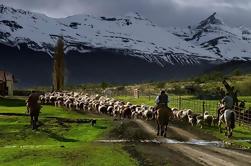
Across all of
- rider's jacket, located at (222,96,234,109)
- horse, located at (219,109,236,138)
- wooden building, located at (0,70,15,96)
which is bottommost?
horse, located at (219,109,236,138)

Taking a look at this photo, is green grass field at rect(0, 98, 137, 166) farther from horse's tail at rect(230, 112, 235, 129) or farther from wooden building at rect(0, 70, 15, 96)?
wooden building at rect(0, 70, 15, 96)

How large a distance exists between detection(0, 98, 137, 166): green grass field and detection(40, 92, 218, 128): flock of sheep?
6.03m

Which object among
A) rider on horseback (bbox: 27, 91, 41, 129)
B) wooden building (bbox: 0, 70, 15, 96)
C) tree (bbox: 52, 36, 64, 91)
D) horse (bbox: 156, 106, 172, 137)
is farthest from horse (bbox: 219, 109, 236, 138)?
tree (bbox: 52, 36, 64, 91)

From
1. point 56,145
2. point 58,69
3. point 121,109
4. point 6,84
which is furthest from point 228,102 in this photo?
point 58,69

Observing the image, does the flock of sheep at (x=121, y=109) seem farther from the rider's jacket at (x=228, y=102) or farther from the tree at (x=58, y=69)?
the tree at (x=58, y=69)

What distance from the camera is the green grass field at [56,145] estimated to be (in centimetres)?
2666

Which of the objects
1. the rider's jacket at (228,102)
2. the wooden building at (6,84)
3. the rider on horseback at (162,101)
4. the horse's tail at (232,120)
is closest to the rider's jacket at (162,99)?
the rider on horseback at (162,101)

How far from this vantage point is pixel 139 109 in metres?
55.7

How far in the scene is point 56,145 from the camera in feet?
107

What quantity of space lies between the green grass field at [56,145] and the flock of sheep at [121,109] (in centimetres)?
603

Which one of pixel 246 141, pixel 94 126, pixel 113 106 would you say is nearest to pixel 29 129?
pixel 94 126

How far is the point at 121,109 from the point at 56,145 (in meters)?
27.0

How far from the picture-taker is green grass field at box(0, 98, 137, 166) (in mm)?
26656

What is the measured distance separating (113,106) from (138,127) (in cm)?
2182
